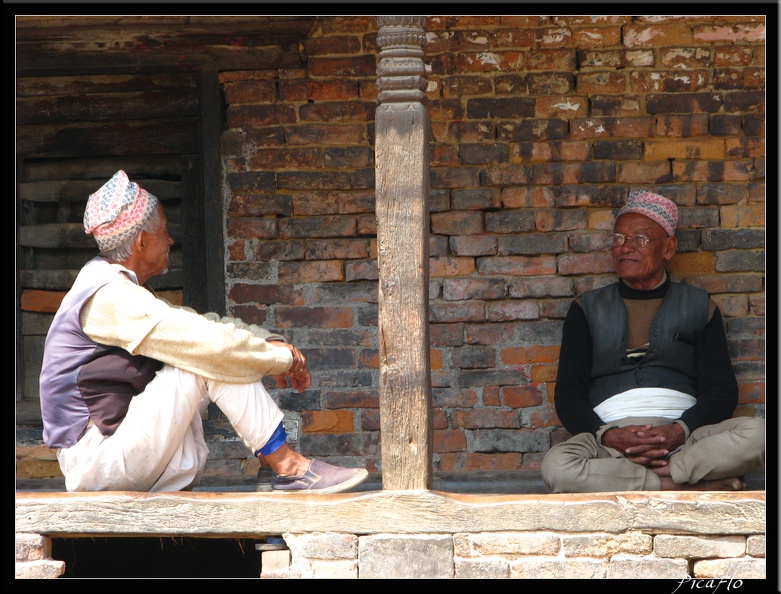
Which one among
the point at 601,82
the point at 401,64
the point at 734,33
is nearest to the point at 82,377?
the point at 401,64

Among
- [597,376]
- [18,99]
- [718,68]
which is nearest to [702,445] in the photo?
[597,376]

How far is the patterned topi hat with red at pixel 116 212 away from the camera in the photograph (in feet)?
12.6

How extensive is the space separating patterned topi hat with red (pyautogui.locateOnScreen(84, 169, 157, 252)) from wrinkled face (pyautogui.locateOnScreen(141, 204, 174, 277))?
0.07 meters

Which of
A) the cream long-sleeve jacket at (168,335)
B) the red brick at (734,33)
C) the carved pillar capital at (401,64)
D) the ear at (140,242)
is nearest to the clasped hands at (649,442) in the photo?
→ the cream long-sleeve jacket at (168,335)

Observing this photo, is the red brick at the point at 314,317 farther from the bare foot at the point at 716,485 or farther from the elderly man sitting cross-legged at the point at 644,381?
the bare foot at the point at 716,485

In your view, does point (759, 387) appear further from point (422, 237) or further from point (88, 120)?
point (88, 120)

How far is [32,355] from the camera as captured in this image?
5.38 metres

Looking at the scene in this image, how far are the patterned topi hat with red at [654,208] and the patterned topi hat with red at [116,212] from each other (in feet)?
7.38

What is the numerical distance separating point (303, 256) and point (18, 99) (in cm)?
166

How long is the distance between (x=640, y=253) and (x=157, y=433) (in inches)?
93.3

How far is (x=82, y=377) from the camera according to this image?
3705 mm

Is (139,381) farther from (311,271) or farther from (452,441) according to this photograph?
(452,441)

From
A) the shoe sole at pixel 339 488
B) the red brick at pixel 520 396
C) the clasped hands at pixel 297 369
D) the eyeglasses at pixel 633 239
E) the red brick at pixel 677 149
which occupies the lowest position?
the shoe sole at pixel 339 488

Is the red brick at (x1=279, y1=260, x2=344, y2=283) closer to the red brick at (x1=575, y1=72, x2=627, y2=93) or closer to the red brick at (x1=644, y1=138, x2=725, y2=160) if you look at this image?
the red brick at (x1=575, y1=72, x2=627, y2=93)
